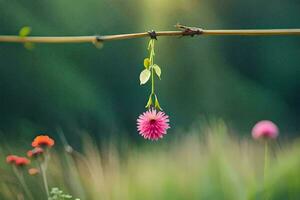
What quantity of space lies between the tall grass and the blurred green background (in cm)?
8

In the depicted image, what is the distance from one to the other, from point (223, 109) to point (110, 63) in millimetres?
431

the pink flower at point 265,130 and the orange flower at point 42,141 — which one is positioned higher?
the pink flower at point 265,130

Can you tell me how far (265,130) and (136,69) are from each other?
0.50 m

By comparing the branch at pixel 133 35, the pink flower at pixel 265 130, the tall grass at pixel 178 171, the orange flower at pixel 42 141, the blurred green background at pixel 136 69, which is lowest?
the branch at pixel 133 35

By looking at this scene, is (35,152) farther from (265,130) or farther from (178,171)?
(265,130)

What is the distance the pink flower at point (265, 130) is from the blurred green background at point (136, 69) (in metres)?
0.05

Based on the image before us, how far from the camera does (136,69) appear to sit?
212 cm

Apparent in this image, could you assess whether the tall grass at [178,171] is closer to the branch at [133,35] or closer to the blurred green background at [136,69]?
the blurred green background at [136,69]

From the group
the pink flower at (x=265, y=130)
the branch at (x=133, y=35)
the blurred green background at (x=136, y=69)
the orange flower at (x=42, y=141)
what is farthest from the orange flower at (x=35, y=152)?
the branch at (x=133, y=35)

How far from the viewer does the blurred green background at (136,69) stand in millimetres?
2094

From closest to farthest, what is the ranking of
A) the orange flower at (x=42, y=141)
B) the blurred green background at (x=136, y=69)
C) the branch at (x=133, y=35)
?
the branch at (x=133, y=35) → the orange flower at (x=42, y=141) → the blurred green background at (x=136, y=69)

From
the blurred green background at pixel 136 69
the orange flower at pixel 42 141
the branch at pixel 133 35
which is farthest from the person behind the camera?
the blurred green background at pixel 136 69

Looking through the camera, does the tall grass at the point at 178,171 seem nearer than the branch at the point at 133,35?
No

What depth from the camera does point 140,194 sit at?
1.98 meters
